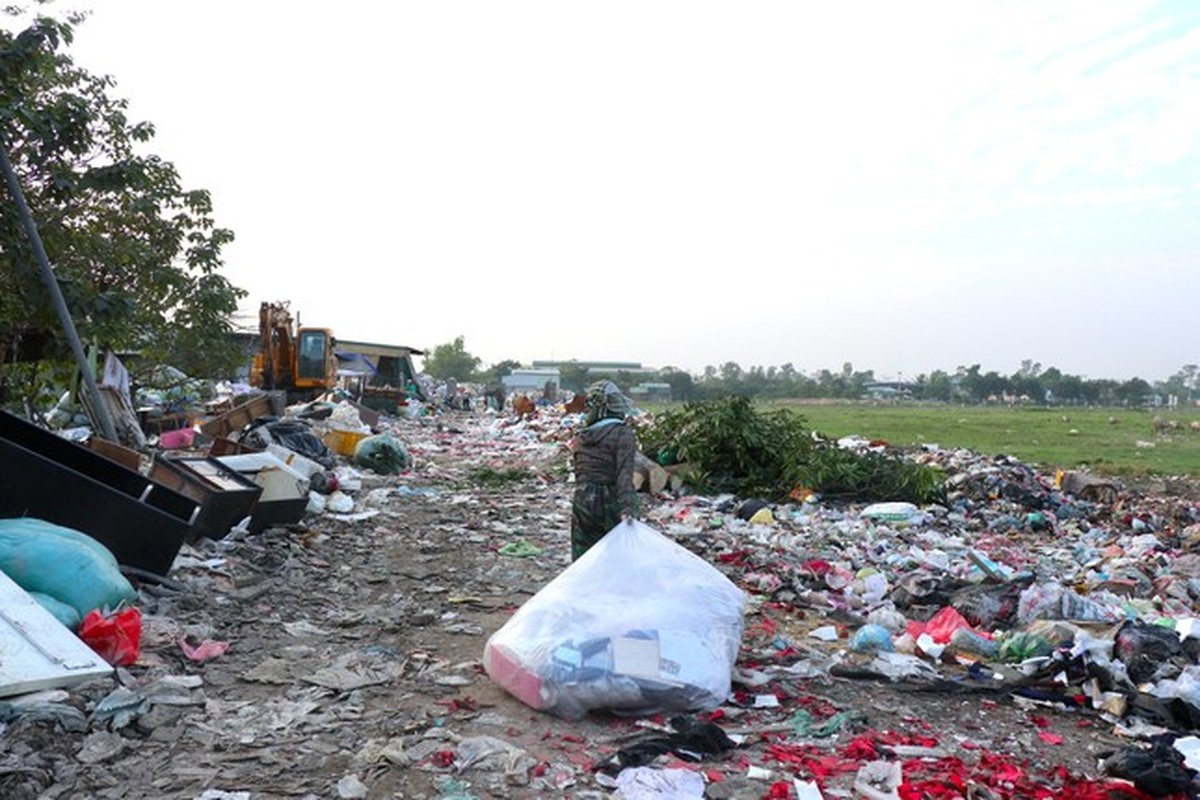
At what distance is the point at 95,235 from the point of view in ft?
29.5

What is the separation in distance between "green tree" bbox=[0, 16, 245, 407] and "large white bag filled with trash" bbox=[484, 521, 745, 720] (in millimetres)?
4957

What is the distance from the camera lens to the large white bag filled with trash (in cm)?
358

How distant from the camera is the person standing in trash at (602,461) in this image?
518cm

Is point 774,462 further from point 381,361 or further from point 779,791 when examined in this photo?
point 381,361

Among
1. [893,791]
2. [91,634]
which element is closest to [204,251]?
[91,634]

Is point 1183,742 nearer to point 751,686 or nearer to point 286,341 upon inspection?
point 751,686

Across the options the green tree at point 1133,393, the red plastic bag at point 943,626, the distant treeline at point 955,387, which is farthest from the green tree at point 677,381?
the red plastic bag at point 943,626

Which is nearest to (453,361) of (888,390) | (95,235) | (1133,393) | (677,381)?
(677,381)

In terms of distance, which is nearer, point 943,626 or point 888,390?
point 943,626

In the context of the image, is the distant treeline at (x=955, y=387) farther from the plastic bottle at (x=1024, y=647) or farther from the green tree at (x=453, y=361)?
the plastic bottle at (x=1024, y=647)

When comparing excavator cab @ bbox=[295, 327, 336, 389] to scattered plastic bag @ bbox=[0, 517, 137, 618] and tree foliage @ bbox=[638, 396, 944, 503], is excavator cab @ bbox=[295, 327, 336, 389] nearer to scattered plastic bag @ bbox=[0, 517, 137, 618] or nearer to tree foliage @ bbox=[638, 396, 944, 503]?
tree foliage @ bbox=[638, 396, 944, 503]

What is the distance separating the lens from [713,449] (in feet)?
37.1

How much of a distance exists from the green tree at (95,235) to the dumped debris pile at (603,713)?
256 centimetres

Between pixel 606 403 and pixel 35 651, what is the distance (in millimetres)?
3028
